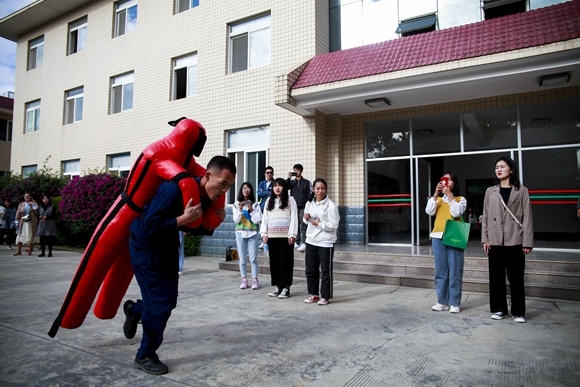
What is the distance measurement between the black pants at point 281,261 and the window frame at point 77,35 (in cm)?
1411

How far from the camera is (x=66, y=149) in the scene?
15688mm

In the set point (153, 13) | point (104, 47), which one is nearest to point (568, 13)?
point (153, 13)

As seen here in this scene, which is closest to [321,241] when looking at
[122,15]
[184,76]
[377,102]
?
[377,102]

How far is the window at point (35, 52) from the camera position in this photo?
17.5 meters

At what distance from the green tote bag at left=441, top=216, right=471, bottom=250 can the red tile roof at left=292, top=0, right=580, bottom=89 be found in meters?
3.82

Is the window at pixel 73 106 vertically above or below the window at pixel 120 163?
above

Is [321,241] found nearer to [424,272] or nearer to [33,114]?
[424,272]

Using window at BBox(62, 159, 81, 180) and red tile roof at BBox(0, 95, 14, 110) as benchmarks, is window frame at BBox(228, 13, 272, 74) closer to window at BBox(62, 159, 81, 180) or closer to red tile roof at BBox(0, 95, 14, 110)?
window at BBox(62, 159, 81, 180)

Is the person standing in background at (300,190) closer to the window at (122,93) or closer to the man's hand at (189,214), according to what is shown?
the man's hand at (189,214)

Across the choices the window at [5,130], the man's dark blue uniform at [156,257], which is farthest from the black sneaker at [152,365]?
the window at [5,130]

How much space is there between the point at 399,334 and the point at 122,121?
12563mm

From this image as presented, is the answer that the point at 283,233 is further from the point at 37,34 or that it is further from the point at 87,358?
the point at 37,34

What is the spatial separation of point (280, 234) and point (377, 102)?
14.8 feet

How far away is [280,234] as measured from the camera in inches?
234
